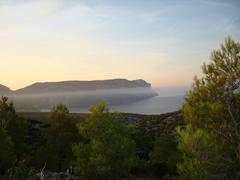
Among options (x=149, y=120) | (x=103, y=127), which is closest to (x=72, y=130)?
(x=103, y=127)

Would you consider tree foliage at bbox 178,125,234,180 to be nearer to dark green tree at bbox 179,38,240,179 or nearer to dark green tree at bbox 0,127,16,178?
dark green tree at bbox 179,38,240,179

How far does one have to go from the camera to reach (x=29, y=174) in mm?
15820

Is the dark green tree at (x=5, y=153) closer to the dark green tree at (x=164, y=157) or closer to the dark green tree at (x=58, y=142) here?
the dark green tree at (x=58, y=142)

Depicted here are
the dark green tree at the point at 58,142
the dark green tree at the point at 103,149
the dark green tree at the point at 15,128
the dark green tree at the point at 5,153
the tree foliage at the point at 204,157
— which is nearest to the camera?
the tree foliage at the point at 204,157

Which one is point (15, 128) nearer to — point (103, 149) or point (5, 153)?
point (5, 153)

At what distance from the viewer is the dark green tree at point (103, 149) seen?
1035 inches

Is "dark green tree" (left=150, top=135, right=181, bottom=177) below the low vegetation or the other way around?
below

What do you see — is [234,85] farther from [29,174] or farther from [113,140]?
[29,174]

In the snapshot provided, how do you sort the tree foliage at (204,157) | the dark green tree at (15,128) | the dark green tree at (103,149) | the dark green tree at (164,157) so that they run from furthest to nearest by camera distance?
the dark green tree at (15,128), the dark green tree at (164,157), the dark green tree at (103,149), the tree foliage at (204,157)

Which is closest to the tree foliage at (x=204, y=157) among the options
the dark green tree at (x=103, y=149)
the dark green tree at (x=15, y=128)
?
the dark green tree at (x=103, y=149)

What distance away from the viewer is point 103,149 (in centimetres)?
2634

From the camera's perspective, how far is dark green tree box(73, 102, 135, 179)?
26.3 m

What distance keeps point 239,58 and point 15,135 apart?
30098mm

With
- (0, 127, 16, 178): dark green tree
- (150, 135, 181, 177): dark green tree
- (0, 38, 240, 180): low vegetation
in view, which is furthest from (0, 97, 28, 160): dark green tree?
(150, 135, 181, 177): dark green tree
